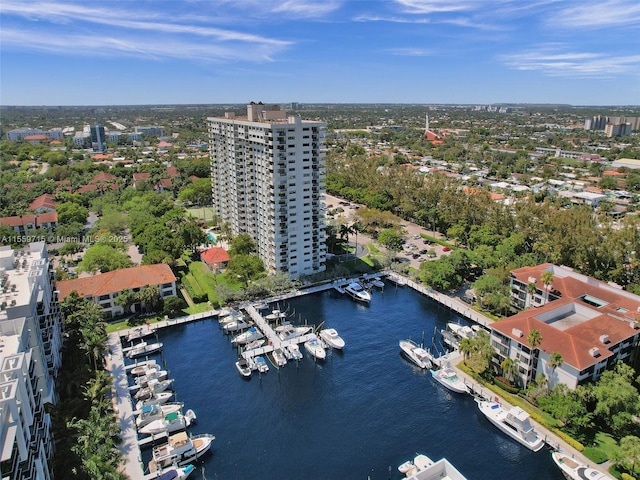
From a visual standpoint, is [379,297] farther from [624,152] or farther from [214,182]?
[624,152]

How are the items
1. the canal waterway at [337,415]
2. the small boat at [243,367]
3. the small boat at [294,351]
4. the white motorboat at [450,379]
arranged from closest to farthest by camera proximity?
the canal waterway at [337,415]
the white motorboat at [450,379]
the small boat at [243,367]
the small boat at [294,351]

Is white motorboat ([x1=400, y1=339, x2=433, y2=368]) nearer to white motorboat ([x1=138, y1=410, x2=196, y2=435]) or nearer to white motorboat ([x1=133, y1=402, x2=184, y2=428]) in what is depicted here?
white motorboat ([x1=138, y1=410, x2=196, y2=435])

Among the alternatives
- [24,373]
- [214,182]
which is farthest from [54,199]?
[24,373]

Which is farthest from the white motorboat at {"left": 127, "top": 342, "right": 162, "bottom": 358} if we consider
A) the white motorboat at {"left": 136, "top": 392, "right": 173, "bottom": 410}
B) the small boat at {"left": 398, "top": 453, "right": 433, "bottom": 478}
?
the small boat at {"left": 398, "top": 453, "right": 433, "bottom": 478}

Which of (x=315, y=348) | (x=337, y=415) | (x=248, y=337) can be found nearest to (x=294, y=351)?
(x=315, y=348)

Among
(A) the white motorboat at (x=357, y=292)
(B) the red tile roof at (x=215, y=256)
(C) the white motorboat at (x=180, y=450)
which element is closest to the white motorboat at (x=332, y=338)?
(A) the white motorboat at (x=357, y=292)

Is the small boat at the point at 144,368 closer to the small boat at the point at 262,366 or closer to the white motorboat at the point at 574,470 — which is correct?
the small boat at the point at 262,366
